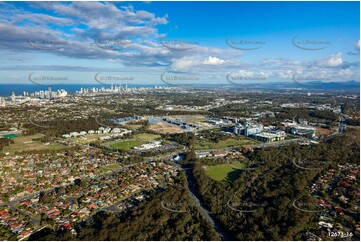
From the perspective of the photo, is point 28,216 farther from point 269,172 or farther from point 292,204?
point 269,172

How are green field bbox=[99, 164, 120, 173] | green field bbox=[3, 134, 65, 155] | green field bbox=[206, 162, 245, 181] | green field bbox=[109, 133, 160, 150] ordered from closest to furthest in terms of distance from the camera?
green field bbox=[206, 162, 245, 181] < green field bbox=[99, 164, 120, 173] < green field bbox=[3, 134, 65, 155] < green field bbox=[109, 133, 160, 150]

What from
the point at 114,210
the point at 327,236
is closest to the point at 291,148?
the point at 327,236

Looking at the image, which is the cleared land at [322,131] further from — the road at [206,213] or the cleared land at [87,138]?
the cleared land at [87,138]

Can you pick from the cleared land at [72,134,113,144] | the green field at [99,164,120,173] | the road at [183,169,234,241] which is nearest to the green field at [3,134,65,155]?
the cleared land at [72,134,113,144]

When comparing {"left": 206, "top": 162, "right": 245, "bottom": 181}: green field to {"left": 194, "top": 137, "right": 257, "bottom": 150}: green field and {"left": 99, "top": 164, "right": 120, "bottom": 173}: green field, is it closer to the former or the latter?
{"left": 194, "top": 137, "right": 257, "bottom": 150}: green field

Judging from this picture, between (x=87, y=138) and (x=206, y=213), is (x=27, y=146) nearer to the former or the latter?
(x=87, y=138)

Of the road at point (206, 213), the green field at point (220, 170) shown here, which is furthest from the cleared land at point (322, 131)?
the road at point (206, 213)
